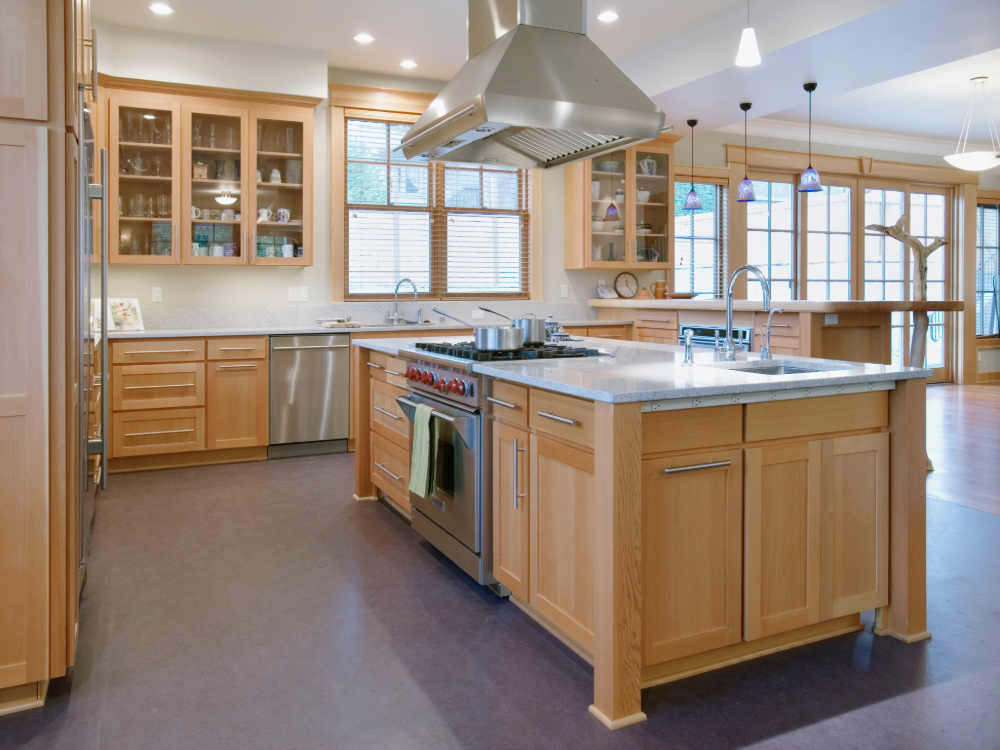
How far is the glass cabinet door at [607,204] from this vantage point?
6.54 m

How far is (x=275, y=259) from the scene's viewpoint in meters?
5.46

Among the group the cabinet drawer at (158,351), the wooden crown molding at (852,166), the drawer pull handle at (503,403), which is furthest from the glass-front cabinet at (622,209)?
the drawer pull handle at (503,403)

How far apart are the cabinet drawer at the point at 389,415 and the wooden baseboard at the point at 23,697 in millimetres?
1734

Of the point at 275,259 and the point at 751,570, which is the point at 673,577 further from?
the point at 275,259

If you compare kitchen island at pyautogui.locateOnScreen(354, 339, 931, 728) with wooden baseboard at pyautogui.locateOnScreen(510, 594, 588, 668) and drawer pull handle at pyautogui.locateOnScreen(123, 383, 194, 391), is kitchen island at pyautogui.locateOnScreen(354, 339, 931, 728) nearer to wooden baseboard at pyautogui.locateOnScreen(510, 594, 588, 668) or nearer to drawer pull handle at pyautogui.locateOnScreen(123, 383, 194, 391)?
wooden baseboard at pyautogui.locateOnScreen(510, 594, 588, 668)

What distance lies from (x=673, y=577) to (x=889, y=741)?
0.63m

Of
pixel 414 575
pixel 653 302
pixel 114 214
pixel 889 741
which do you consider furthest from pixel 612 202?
pixel 889 741

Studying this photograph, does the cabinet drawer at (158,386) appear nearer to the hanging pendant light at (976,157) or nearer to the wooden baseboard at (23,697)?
the wooden baseboard at (23,697)

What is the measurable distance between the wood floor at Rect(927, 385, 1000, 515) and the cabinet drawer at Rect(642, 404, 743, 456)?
2.50 meters

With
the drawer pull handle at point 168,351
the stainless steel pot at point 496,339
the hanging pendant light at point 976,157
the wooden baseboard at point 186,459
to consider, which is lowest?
the wooden baseboard at point 186,459

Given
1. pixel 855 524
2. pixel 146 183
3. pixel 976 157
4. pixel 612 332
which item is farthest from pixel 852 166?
pixel 855 524

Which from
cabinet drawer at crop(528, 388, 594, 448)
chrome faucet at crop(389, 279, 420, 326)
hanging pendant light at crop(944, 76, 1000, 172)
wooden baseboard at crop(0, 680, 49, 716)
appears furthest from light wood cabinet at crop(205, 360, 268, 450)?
hanging pendant light at crop(944, 76, 1000, 172)

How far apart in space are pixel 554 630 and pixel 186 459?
344cm

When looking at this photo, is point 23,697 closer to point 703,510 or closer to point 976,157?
point 703,510
